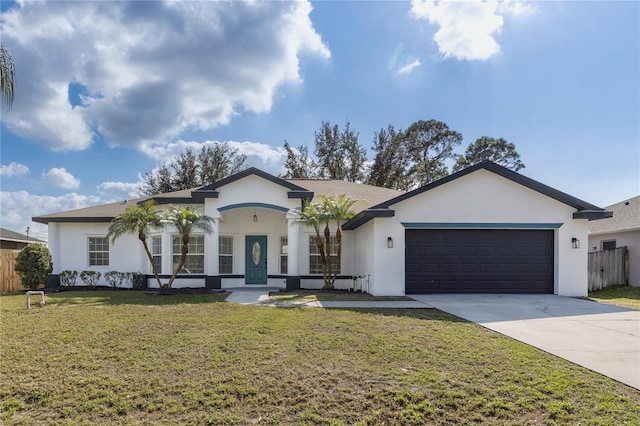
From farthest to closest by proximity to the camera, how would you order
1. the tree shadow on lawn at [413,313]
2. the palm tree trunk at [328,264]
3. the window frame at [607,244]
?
the window frame at [607,244] < the palm tree trunk at [328,264] < the tree shadow on lawn at [413,313]

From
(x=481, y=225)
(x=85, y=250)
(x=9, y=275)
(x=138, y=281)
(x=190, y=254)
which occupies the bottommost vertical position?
(x=138, y=281)

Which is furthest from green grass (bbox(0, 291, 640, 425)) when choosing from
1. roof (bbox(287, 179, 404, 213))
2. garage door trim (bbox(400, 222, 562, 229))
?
roof (bbox(287, 179, 404, 213))

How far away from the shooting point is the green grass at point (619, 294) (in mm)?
13242

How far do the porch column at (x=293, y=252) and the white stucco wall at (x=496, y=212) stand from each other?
3.37 meters

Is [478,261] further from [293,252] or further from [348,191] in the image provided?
[348,191]

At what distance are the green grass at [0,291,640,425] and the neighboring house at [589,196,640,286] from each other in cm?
1452

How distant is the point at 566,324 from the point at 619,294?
926 cm

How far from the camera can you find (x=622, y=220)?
18.6m

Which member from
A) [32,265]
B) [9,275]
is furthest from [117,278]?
[9,275]

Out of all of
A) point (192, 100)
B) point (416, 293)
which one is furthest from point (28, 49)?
point (416, 293)

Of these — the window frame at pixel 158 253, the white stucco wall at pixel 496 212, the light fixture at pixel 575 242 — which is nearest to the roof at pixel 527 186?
the white stucco wall at pixel 496 212

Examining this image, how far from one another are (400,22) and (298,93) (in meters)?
6.25

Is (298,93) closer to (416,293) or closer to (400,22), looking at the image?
(400,22)

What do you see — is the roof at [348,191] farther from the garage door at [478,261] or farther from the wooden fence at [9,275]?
the wooden fence at [9,275]
